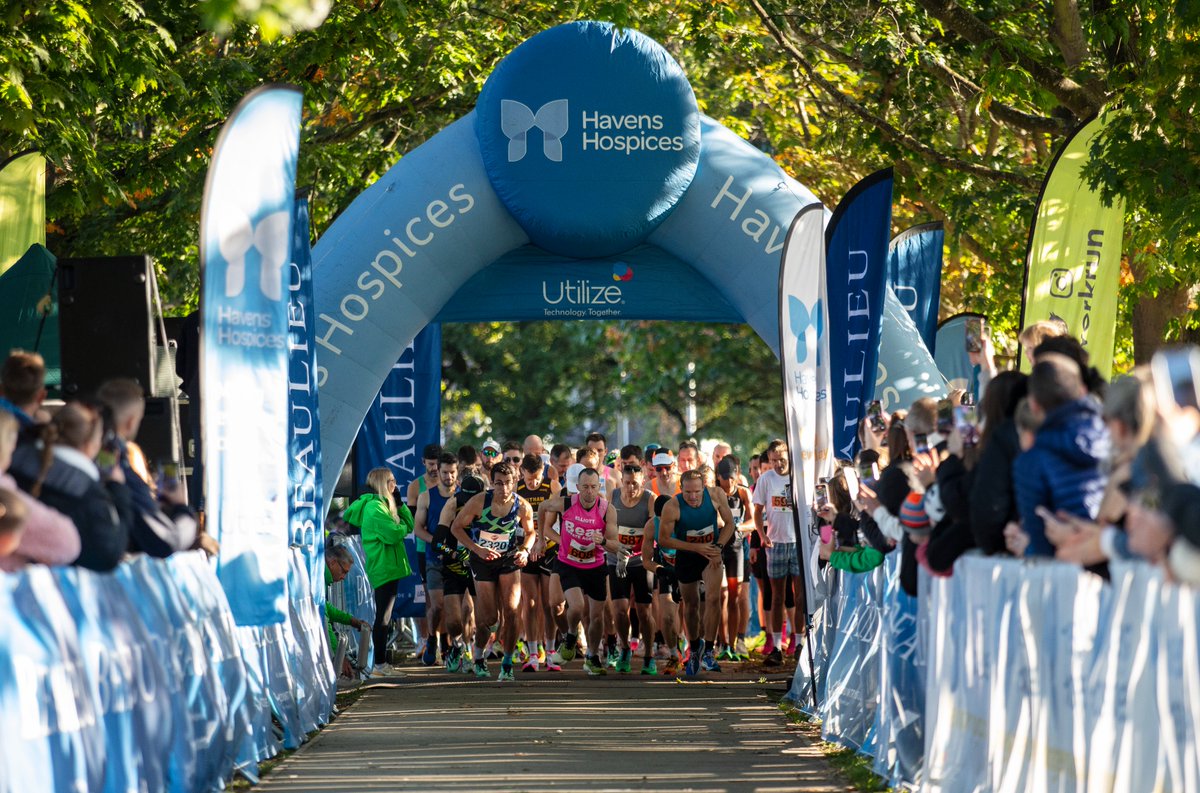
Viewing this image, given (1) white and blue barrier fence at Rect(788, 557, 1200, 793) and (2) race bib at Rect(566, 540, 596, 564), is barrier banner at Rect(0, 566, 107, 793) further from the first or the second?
(2) race bib at Rect(566, 540, 596, 564)

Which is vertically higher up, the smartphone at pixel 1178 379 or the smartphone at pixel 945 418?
the smartphone at pixel 945 418

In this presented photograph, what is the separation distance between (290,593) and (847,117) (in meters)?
10.2

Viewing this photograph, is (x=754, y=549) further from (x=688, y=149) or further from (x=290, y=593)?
(x=290, y=593)

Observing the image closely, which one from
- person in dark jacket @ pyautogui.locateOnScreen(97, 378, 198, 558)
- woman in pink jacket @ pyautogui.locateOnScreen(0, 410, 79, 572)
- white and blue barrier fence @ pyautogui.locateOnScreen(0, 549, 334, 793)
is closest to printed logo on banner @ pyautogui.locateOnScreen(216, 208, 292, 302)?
white and blue barrier fence @ pyautogui.locateOnScreen(0, 549, 334, 793)

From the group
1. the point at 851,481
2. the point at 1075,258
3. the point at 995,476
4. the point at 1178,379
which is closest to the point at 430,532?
the point at 851,481

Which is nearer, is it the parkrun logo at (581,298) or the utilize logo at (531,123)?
the utilize logo at (531,123)

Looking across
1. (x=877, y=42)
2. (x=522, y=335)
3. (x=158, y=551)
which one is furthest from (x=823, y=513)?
(x=522, y=335)

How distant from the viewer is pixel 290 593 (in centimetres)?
1125

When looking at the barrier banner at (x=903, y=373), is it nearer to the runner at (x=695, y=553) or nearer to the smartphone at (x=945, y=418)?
the runner at (x=695, y=553)

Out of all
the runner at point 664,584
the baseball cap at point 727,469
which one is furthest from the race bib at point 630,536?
the baseball cap at point 727,469

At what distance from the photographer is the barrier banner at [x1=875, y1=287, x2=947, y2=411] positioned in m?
14.5

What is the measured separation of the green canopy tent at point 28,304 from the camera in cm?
1287

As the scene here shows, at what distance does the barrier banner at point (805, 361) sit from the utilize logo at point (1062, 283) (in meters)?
1.56

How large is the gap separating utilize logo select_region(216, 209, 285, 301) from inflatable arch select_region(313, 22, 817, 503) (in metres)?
3.96
